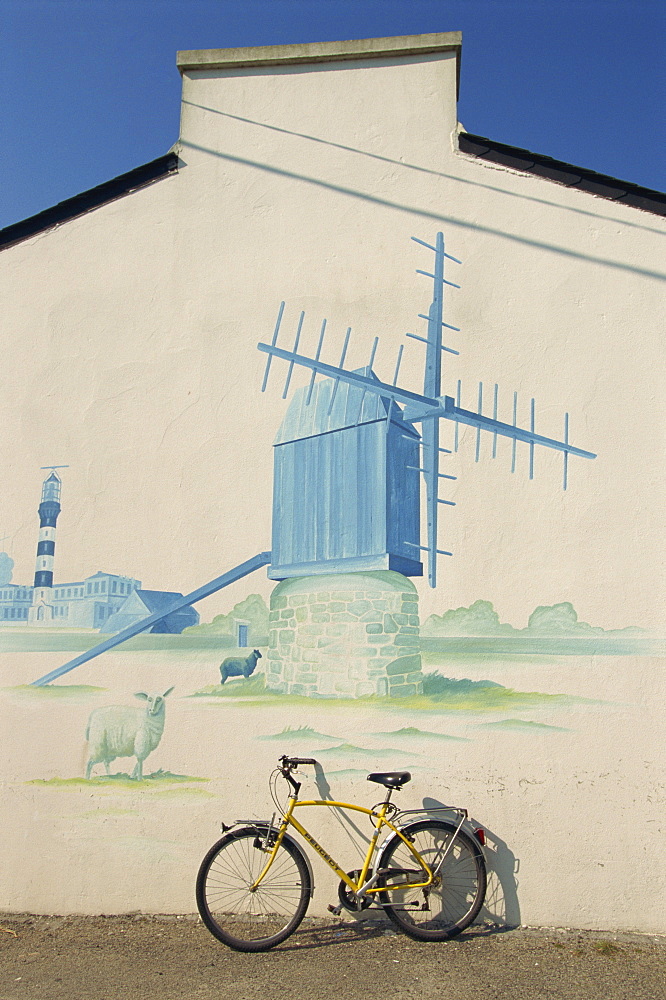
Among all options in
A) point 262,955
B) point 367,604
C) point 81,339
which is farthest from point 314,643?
point 81,339

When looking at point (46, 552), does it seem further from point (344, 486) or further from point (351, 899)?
point (351, 899)

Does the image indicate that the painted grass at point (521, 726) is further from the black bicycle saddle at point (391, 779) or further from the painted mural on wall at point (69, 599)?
the painted mural on wall at point (69, 599)

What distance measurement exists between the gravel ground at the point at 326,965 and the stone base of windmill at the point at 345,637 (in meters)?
1.50

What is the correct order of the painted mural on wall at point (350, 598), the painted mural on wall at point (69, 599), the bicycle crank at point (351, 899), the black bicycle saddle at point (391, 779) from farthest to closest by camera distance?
the painted mural on wall at point (69, 599), the painted mural on wall at point (350, 598), the black bicycle saddle at point (391, 779), the bicycle crank at point (351, 899)

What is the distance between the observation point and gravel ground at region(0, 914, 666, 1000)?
432 centimetres

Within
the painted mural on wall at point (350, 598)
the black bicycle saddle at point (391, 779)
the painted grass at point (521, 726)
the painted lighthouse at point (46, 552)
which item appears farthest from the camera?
the painted lighthouse at point (46, 552)

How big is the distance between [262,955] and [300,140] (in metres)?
5.74

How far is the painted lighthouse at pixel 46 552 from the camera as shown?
229 inches

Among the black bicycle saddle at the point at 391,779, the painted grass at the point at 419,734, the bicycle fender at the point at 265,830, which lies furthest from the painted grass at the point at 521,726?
the bicycle fender at the point at 265,830

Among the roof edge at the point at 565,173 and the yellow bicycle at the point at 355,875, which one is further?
the roof edge at the point at 565,173

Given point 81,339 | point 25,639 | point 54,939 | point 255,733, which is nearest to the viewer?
point 54,939

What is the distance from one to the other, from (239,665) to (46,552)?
1.70 meters

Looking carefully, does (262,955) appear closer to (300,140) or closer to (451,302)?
(451,302)

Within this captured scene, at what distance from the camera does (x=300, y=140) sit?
6250 mm
